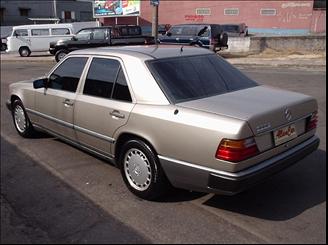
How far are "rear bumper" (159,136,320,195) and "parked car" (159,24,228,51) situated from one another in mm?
17748

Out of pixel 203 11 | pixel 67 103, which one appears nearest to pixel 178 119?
pixel 67 103

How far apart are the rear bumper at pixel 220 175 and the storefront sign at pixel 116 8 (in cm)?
4445

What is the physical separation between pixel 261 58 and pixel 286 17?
22667mm

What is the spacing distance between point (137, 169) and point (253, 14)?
139 ft

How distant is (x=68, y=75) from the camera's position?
528cm

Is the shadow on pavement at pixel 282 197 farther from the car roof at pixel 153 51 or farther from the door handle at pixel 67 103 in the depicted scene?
the door handle at pixel 67 103

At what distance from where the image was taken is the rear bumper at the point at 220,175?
11.4 ft

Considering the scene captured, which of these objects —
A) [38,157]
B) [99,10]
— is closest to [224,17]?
[99,10]

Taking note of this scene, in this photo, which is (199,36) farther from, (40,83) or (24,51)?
(40,83)

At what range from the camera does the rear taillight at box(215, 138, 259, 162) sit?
3.43 m

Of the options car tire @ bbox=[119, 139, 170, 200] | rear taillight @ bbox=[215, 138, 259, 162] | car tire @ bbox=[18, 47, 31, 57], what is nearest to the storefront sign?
car tire @ bbox=[18, 47, 31, 57]

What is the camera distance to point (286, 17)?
41812 mm

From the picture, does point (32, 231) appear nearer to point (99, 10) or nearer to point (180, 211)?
point (180, 211)

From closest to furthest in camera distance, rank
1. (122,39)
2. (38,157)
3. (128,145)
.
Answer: (128,145) < (38,157) < (122,39)
